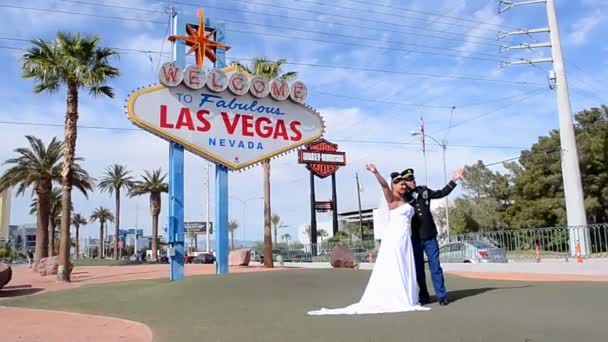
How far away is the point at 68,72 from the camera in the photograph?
69.3 ft

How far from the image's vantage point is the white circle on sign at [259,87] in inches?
650

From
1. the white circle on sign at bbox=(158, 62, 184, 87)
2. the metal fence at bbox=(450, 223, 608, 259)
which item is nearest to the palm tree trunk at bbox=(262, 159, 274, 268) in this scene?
the metal fence at bbox=(450, 223, 608, 259)

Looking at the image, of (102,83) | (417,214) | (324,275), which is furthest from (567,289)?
(102,83)

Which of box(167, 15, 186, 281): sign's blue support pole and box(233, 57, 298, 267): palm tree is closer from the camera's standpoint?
box(167, 15, 186, 281): sign's blue support pole

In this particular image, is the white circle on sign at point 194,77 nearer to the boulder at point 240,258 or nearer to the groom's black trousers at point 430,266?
the groom's black trousers at point 430,266

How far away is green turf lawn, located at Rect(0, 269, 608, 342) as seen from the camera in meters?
5.75

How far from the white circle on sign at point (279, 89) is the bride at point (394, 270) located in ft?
31.0

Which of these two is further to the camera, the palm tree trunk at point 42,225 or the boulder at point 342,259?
the palm tree trunk at point 42,225

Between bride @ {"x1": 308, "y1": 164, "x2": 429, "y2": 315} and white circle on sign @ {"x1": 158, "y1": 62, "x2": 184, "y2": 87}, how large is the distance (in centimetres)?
885

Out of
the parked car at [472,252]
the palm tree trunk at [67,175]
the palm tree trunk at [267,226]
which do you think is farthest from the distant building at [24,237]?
the parked car at [472,252]

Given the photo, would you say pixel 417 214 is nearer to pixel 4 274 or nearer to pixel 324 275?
pixel 324 275

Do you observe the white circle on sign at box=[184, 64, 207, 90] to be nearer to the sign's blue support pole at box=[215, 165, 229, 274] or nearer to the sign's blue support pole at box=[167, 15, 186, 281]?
the sign's blue support pole at box=[167, 15, 186, 281]

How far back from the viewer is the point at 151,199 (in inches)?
2133

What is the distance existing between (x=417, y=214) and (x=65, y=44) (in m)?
18.3
